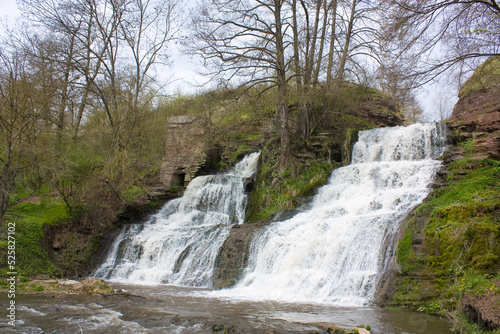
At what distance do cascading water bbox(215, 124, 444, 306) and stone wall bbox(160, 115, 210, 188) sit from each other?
6952 mm

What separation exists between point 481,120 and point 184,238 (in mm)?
11277

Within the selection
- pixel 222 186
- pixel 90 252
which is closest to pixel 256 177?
pixel 222 186

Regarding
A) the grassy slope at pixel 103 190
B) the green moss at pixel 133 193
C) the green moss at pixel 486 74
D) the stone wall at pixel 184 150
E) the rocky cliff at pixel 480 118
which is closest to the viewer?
the green moss at pixel 486 74

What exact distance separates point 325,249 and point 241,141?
11.6 meters

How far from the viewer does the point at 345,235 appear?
945cm

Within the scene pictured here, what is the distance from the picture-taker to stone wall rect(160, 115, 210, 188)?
58.9 feet

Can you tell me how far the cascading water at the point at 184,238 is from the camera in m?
11.3

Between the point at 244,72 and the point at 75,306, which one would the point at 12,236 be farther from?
the point at 244,72

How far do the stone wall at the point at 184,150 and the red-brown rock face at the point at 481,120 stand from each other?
10881 millimetres

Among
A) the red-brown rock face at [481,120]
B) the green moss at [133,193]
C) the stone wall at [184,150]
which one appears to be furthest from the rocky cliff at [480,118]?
the green moss at [133,193]

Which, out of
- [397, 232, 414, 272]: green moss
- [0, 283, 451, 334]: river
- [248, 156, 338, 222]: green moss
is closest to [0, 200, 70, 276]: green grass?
[0, 283, 451, 334]: river

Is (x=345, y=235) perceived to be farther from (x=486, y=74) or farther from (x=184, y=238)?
(x=486, y=74)

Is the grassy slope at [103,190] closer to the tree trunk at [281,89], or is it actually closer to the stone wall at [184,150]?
the tree trunk at [281,89]

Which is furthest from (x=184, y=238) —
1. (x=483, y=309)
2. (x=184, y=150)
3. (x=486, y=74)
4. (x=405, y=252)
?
(x=486, y=74)
